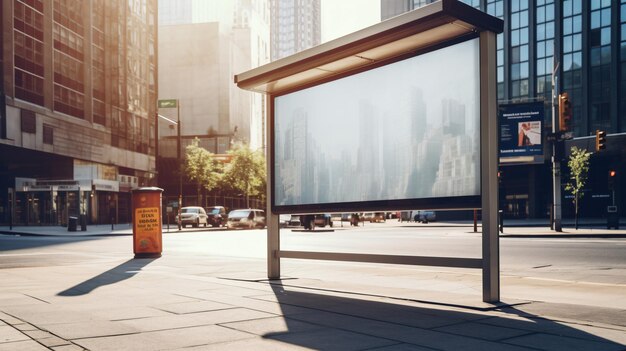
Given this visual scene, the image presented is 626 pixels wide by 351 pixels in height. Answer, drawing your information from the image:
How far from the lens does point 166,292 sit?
807 centimetres

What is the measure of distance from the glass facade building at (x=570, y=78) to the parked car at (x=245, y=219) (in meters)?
20.9

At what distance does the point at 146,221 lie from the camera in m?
15.7

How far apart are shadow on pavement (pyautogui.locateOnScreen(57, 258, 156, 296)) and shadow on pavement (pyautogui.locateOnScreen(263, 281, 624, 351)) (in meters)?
3.21

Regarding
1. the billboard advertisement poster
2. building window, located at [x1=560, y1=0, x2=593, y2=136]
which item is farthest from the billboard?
building window, located at [x1=560, y1=0, x2=593, y2=136]

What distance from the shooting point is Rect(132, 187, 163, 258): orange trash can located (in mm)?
15695

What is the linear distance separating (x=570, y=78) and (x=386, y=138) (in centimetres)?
5481

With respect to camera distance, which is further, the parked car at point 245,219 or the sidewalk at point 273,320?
the parked car at point 245,219

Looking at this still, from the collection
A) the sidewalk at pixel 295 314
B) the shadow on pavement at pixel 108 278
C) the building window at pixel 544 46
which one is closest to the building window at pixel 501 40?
the building window at pixel 544 46

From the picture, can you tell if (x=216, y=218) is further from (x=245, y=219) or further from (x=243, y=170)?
(x=243, y=170)

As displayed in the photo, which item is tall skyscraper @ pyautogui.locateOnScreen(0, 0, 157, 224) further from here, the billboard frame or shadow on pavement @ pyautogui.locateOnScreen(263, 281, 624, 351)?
shadow on pavement @ pyautogui.locateOnScreen(263, 281, 624, 351)

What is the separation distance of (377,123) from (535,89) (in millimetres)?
56155

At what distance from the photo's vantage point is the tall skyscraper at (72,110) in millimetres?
43000

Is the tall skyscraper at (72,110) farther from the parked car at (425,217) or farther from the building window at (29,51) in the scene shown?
the parked car at (425,217)

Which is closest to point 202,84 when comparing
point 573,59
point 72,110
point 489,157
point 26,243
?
point 72,110
